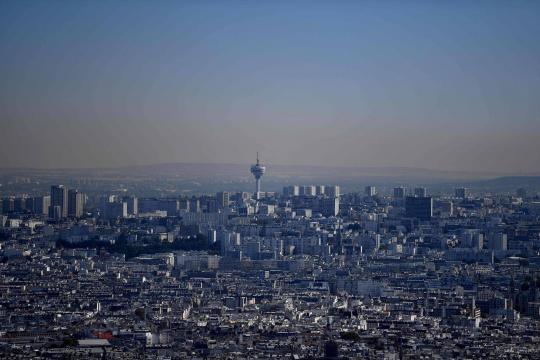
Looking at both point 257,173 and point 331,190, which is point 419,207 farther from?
point 331,190

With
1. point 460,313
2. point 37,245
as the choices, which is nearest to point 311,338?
point 460,313

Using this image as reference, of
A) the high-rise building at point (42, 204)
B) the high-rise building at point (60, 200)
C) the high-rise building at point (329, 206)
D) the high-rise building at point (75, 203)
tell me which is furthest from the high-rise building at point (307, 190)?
the high-rise building at point (42, 204)

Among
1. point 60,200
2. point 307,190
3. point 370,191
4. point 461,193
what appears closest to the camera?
point 60,200

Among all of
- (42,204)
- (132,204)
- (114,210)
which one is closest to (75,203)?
(42,204)

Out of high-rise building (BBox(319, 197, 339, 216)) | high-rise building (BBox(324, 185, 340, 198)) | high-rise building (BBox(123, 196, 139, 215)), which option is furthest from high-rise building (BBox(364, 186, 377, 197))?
high-rise building (BBox(123, 196, 139, 215))

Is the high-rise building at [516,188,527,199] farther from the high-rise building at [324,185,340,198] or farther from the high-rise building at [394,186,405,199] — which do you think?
the high-rise building at [324,185,340,198]

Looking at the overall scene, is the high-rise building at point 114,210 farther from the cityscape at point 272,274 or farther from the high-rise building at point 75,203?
the high-rise building at point 75,203
